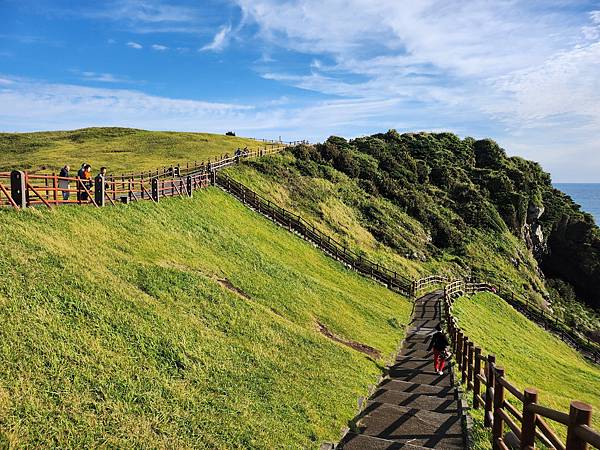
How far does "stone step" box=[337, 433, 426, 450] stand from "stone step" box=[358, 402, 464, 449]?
35cm

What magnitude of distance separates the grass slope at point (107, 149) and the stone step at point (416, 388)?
4062 cm

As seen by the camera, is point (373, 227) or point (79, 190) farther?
point (373, 227)

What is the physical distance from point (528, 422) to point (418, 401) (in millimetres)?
6183

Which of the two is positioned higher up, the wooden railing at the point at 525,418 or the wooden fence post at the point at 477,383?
the wooden railing at the point at 525,418

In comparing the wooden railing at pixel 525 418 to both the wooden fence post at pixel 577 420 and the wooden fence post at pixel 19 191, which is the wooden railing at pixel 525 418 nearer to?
the wooden fence post at pixel 577 420

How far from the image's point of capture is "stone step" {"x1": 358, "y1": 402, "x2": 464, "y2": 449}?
9.54 metres

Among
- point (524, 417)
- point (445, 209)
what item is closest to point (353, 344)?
point (524, 417)

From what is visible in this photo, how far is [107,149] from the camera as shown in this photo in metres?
65.9

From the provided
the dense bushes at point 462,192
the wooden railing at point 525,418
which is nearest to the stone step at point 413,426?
the wooden railing at point 525,418

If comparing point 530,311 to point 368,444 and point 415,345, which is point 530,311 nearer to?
point 415,345

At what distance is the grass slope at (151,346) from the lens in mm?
7621

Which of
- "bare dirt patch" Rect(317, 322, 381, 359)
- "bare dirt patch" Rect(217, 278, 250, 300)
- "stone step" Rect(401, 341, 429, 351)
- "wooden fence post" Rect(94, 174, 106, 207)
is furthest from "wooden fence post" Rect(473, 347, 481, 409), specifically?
"wooden fence post" Rect(94, 174, 106, 207)

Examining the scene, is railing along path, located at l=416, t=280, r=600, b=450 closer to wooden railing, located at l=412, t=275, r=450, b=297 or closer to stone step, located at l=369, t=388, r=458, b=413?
stone step, located at l=369, t=388, r=458, b=413

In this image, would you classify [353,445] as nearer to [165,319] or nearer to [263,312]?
[165,319]
